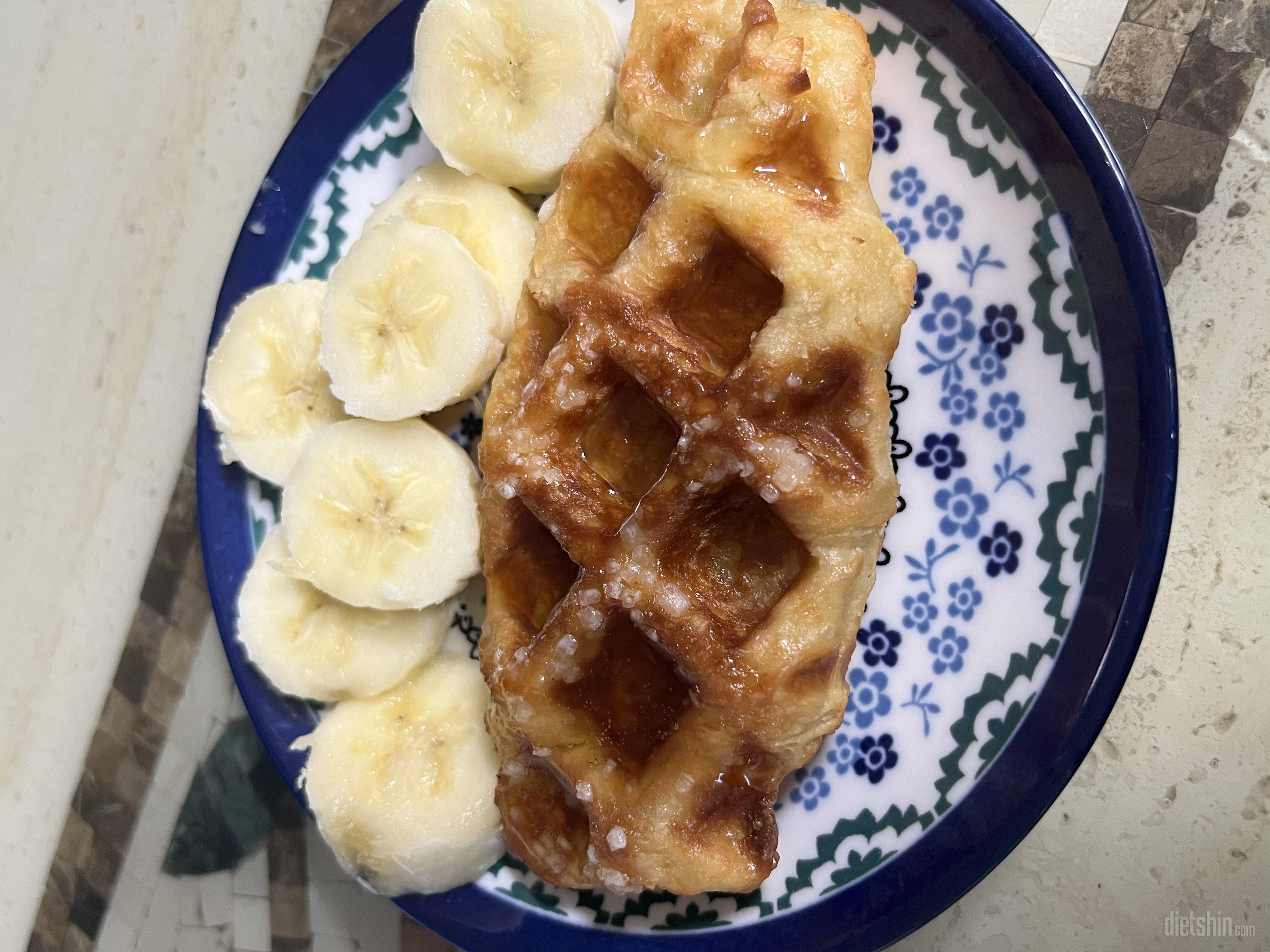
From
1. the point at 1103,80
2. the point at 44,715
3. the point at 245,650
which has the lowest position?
the point at 44,715

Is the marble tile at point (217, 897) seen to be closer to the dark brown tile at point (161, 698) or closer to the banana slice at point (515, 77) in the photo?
the dark brown tile at point (161, 698)

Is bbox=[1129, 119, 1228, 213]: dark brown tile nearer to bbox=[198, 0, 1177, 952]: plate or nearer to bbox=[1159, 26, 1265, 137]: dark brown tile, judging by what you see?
bbox=[1159, 26, 1265, 137]: dark brown tile

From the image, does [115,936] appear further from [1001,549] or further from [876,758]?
[1001,549]

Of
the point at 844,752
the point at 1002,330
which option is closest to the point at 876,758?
the point at 844,752

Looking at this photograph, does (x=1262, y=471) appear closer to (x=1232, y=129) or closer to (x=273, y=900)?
(x=1232, y=129)

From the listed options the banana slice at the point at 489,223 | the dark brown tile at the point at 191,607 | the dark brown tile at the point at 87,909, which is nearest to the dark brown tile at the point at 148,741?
the dark brown tile at the point at 191,607

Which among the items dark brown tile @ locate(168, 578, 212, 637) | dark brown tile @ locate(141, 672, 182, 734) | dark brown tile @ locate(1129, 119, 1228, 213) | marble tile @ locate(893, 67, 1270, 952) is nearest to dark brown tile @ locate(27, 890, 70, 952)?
dark brown tile @ locate(141, 672, 182, 734)

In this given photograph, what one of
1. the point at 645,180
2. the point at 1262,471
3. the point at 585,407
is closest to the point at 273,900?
the point at 585,407
